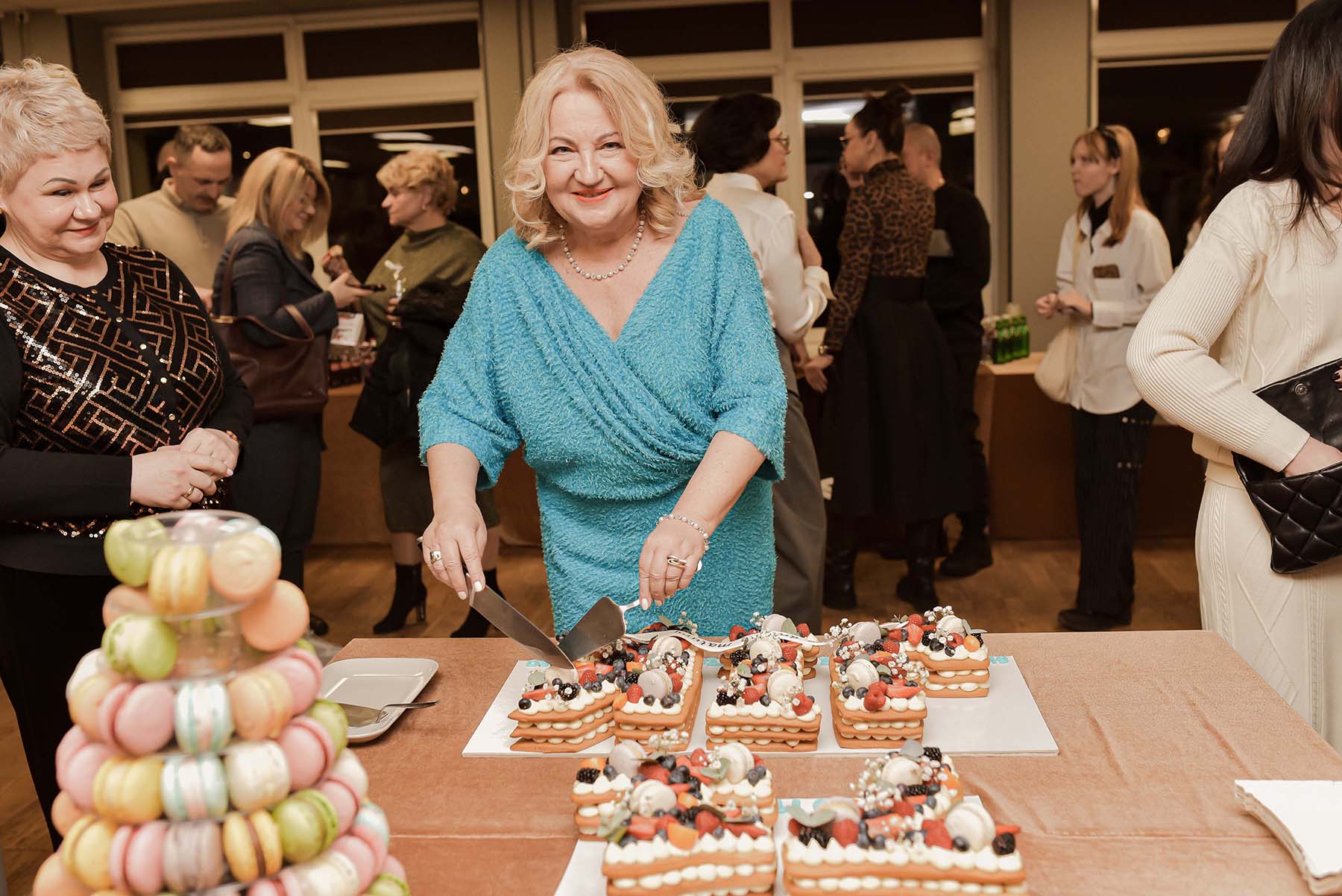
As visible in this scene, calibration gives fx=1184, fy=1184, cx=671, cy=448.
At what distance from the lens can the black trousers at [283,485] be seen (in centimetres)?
327

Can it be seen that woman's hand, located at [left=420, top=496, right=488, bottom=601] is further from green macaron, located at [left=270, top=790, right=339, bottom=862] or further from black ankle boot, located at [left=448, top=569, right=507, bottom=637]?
black ankle boot, located at [left=448, top=569, right=507, bottom=637]

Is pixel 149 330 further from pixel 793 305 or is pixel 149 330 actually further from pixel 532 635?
pixel 793 305

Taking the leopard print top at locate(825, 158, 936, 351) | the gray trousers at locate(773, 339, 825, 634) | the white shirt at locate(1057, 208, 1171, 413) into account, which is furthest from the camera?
the leopard print top at locate(825, 158, 936, 351)

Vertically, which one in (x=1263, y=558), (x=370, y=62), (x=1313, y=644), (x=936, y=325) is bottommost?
(x=1313, y=644)

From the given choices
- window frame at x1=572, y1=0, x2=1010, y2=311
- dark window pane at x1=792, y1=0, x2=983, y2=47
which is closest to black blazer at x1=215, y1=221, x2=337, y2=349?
window frame at x1=572, y1=0, x2=1010, y2=311

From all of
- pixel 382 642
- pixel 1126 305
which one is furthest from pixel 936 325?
pixel 382 642

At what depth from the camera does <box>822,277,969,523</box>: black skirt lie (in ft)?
12.9

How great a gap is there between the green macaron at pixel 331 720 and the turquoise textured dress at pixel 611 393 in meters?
0.78

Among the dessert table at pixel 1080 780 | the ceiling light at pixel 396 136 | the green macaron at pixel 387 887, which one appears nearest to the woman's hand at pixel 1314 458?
the dessert table at pixel 1080 780

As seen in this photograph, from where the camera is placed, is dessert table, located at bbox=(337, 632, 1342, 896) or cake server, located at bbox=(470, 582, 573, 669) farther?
cake server, located at bbox=(470, 582, 573, 669)

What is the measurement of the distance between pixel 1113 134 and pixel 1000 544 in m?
1.83

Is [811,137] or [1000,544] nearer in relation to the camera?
[1000,544]

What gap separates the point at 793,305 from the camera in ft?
10.1

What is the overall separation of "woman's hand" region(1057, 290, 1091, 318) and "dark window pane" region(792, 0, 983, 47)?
2991 millimetres
